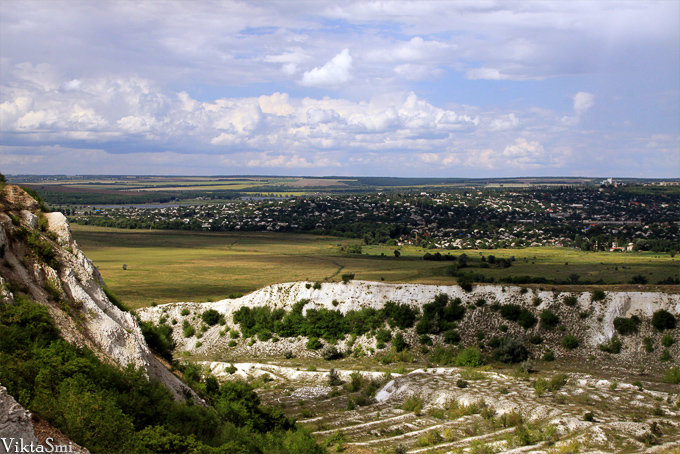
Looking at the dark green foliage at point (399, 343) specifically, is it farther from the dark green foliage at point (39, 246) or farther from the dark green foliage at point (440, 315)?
the dark green foliage at point (39, 246)

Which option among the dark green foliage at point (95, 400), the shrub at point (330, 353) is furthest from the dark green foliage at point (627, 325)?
the dark green foliage at point (95, 400)

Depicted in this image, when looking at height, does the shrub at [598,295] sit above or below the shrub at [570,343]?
above

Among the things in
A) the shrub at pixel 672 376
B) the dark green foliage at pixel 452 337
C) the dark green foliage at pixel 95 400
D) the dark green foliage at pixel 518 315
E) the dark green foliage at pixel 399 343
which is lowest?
the dark green foliage at pixel 399 343

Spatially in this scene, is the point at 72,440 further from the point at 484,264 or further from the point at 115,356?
the point at 484,264

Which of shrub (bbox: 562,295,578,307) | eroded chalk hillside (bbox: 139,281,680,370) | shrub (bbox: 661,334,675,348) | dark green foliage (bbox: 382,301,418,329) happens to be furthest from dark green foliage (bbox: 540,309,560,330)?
dark green foliage (bbox: 382,301,418,329)

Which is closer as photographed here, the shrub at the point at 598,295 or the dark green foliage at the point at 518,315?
the dark green foliage at the point at 518,315

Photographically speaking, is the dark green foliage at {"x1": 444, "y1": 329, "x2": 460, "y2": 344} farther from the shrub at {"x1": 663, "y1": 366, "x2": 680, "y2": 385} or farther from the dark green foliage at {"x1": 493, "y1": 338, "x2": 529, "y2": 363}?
the shrub at {"x1": 663, "y1": 366, "x2": 680, "y2": 385}

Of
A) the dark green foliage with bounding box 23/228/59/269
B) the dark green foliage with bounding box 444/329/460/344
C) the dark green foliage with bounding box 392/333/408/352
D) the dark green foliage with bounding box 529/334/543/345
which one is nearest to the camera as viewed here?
the dark green foliage with bounding box 23/228/59/269
